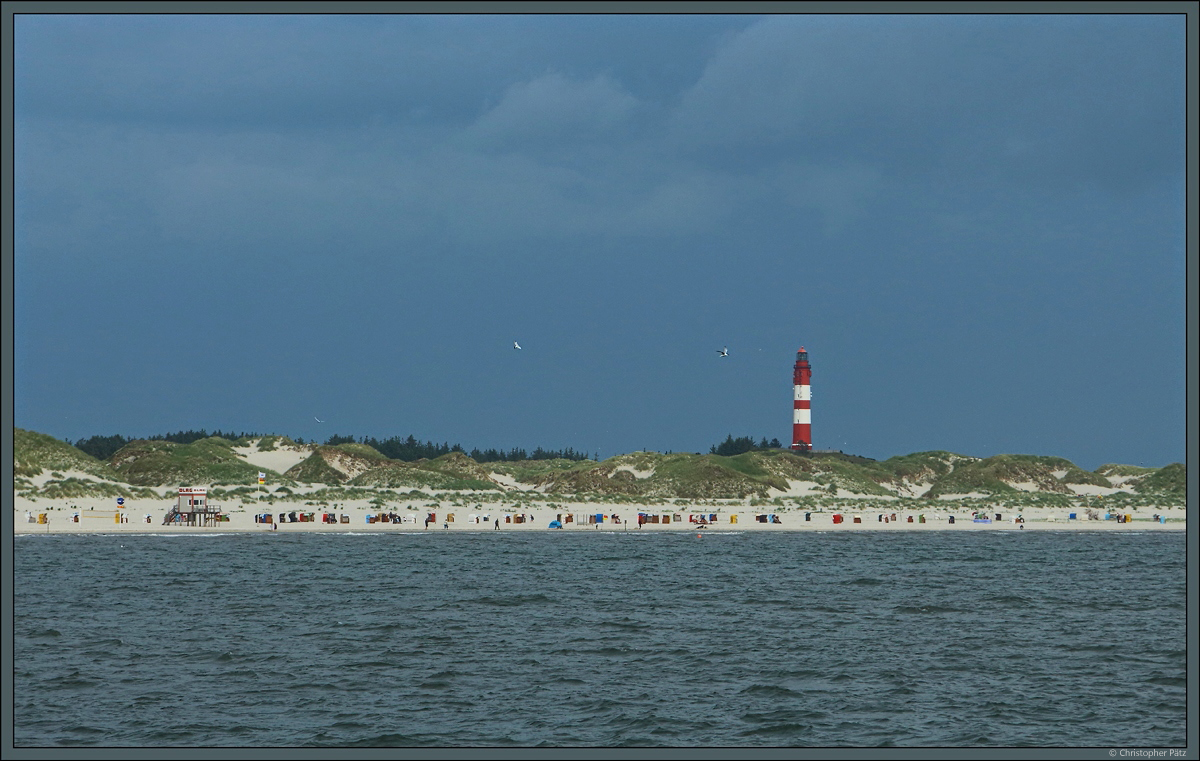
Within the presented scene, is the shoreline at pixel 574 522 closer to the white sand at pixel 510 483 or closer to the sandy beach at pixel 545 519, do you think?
the sandy beach at pixel 545 519

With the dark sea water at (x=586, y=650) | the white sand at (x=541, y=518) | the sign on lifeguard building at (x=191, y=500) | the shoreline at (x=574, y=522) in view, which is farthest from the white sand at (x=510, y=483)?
the dark sea water at (x=586, y=650)

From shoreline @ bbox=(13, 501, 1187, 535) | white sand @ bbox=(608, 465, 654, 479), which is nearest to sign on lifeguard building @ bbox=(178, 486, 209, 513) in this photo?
shoreline @ bbox=(13, 501, 1187, 535)

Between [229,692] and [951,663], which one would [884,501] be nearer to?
[951,663]

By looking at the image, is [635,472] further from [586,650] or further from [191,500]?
[586,650]

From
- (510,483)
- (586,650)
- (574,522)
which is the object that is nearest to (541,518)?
(574,522)

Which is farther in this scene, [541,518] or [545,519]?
[541,518]

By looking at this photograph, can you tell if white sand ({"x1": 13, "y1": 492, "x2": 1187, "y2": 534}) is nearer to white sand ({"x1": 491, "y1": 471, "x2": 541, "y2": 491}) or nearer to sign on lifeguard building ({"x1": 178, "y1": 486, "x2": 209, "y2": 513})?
sign on lifeguard building ({"x1": 178, "y1": 486, "x2": 209, "y2": 513})

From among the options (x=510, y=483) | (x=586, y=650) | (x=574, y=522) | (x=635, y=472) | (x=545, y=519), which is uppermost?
(x=635, y=472)
